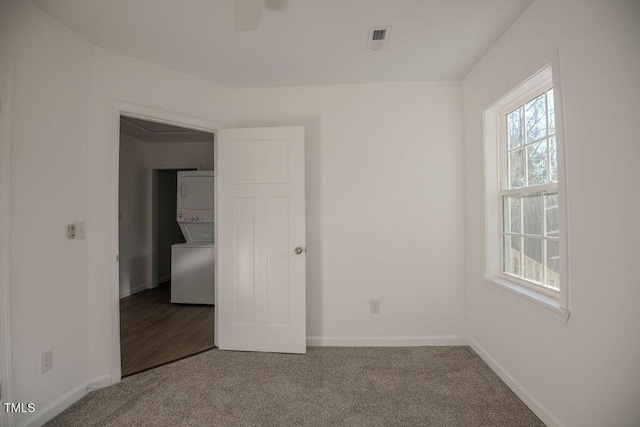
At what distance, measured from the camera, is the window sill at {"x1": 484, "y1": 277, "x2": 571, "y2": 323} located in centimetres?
155

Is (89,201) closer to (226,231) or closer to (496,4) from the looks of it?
(226,231)

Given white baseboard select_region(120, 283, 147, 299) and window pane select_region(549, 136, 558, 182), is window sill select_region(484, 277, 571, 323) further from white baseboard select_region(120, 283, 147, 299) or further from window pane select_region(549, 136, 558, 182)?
white baseboard select_region(120, 283, 147, 299)

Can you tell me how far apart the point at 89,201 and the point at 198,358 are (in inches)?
60.2

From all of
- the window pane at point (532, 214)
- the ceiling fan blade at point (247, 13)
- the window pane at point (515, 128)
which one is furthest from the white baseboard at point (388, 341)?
the ceiling fan blade at point (247, 13)

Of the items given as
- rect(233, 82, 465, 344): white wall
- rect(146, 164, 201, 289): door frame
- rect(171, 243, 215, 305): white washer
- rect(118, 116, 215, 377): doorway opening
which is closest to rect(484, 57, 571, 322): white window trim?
rect(233, 82, 465, 344): white wall

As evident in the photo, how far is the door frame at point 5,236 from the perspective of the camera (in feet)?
4.98

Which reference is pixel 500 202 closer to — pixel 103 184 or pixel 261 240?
pixel 261 240

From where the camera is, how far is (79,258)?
2.00 metres

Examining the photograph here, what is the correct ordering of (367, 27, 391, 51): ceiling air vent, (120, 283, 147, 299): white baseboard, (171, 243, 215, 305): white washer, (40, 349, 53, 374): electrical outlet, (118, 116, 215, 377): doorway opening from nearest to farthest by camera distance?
1. (40, 349, 53, 374): electrical outlet
2. (367, 27, 391, 51): ceiling air vent
3. (118, 116, 215, 377): doorway opening
4. (171, 243, 215, 305): white washer
5. (120, 283, 147, 299): white baseboard

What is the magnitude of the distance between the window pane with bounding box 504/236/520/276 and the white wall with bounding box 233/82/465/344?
1.54 ft

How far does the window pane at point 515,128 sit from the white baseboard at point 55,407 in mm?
3498

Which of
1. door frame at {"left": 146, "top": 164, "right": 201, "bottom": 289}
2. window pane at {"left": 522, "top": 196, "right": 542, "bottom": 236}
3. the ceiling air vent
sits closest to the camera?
window pane at {"left": 522, "top": 196, "right": 542, "bottom": 236}

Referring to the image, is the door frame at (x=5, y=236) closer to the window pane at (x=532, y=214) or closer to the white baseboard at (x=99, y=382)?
the white baseboard at (x=99, y=382)

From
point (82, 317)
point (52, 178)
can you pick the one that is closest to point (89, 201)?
point (52, 178)
